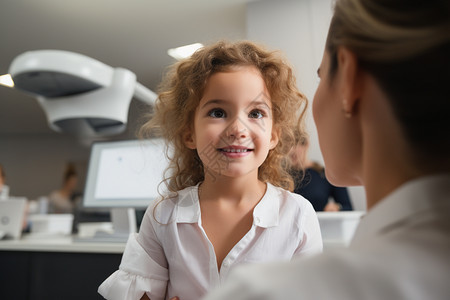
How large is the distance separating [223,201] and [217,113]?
0.18 metres

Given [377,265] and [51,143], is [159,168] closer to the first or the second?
[377,265]

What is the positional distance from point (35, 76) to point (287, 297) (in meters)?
1.30

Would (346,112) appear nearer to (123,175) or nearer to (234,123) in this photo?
(234,123)

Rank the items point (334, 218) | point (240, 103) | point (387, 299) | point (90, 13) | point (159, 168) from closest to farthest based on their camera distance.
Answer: point (387, 299), point (240, 103), point (334, 218), point (159, 168), point (90, 13)

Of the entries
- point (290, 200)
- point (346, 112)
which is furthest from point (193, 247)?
point (346, 112)

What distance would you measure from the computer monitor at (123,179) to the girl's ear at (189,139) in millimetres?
671

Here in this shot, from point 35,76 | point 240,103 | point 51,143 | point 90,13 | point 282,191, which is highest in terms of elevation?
point 90,13

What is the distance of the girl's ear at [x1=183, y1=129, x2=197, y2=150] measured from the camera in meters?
0.80

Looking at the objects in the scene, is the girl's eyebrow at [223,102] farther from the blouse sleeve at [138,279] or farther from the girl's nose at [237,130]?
the blouse sleeve at [138,279]

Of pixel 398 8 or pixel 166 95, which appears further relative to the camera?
pixel 166 95

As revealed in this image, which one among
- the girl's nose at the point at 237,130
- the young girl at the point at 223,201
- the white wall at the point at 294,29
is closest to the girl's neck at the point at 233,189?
the young girl at the point at 223,201

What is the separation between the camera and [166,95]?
866 mm

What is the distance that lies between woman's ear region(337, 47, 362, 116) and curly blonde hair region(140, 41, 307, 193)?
414 millimetres

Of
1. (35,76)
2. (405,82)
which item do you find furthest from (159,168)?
(405,82)
